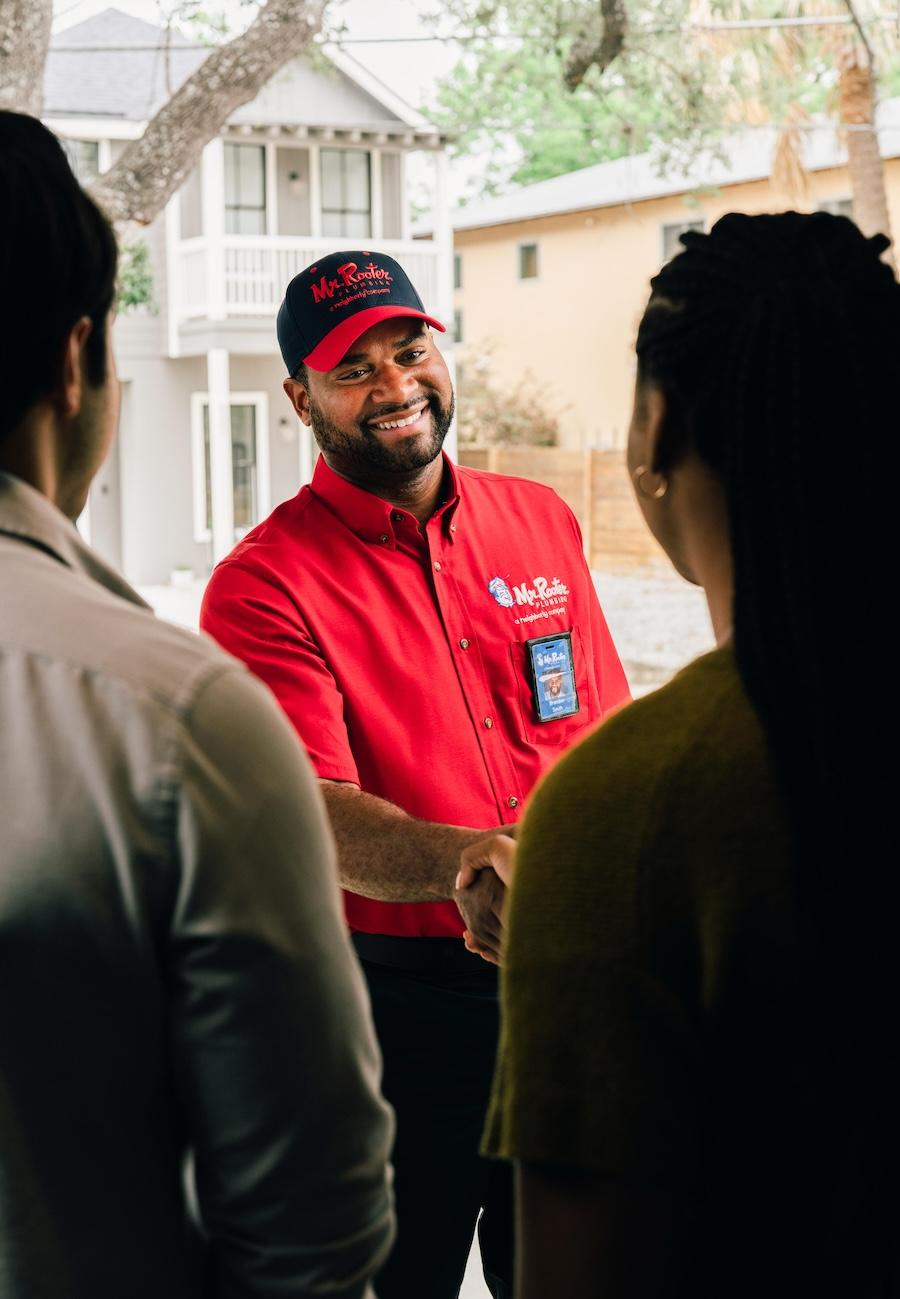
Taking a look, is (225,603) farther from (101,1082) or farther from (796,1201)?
(796,1201)

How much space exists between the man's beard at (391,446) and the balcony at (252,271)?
13.3 metres

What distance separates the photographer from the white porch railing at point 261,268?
15.4m

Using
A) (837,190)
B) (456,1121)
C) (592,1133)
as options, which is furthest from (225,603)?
(837,190)

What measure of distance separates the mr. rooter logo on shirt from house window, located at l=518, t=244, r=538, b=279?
20872 mm

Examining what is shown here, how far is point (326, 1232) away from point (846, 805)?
441mm

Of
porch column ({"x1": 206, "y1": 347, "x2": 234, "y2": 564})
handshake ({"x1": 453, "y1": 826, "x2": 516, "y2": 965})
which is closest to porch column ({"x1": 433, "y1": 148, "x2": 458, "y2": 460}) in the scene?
porch column ({"x1": 206, "y1": 347, "x2": 234, "y2": 564})

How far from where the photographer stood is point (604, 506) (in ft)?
54.7

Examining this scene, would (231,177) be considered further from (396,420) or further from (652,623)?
(396,420)

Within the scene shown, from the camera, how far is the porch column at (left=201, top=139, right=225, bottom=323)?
15.3 meters

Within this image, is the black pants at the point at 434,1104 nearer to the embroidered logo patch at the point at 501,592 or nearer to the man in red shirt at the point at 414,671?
the man in red shirt at the point at 414,671

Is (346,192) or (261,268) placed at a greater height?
(346,192)

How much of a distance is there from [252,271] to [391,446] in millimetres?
13852

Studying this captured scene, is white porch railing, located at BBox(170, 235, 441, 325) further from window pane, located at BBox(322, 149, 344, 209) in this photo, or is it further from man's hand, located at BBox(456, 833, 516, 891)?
man's hand, located at BBox(456, 833, 516, 891)

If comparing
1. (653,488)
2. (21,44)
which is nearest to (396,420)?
(653,488)
